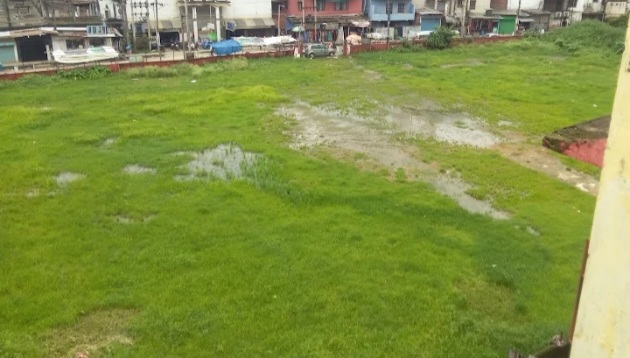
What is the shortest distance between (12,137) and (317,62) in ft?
71.0

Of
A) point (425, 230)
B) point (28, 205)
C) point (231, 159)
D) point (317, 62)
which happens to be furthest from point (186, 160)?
point (317, 62)

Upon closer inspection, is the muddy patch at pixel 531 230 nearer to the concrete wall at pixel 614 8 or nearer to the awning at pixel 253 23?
the awning at pixel 253 23

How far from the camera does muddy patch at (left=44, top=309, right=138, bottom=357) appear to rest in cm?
736

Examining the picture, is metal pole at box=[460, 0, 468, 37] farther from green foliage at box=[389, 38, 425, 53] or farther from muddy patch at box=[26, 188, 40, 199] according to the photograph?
muddy patch at box=[26, 188, 40, 199]

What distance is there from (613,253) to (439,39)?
4101 centimetres

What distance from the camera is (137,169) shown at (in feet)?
48.9

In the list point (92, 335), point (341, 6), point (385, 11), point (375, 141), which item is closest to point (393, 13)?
point (385, 11)

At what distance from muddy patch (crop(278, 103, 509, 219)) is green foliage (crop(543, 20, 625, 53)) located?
83.9 feet

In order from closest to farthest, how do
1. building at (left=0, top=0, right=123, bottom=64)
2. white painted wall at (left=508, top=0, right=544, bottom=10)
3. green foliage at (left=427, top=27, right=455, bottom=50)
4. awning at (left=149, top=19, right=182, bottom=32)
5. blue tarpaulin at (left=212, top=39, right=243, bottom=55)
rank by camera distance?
building at (left=0, top=0, right=123, bottom=64), blue tarpaulin at (left=212, top=39, right=243, bottom=55), green foliage at (left=427, top=27, right=455, bottom=50), awning at (left=149, top=19, right=182, bottom=32), white painted wall at (left=508, top=0, right=544, bottom=10)

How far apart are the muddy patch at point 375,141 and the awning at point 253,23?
2525 centimetres

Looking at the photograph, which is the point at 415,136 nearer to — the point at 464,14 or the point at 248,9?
the point at 248,9

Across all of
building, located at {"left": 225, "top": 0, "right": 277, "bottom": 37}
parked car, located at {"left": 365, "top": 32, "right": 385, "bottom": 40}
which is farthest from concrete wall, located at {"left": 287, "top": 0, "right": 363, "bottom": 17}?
parked car, located at {"left": 365, "top": 32, "right": 385, "bottom": 40}

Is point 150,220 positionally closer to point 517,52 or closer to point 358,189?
point 358,189

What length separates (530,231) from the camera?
36.9 feet
